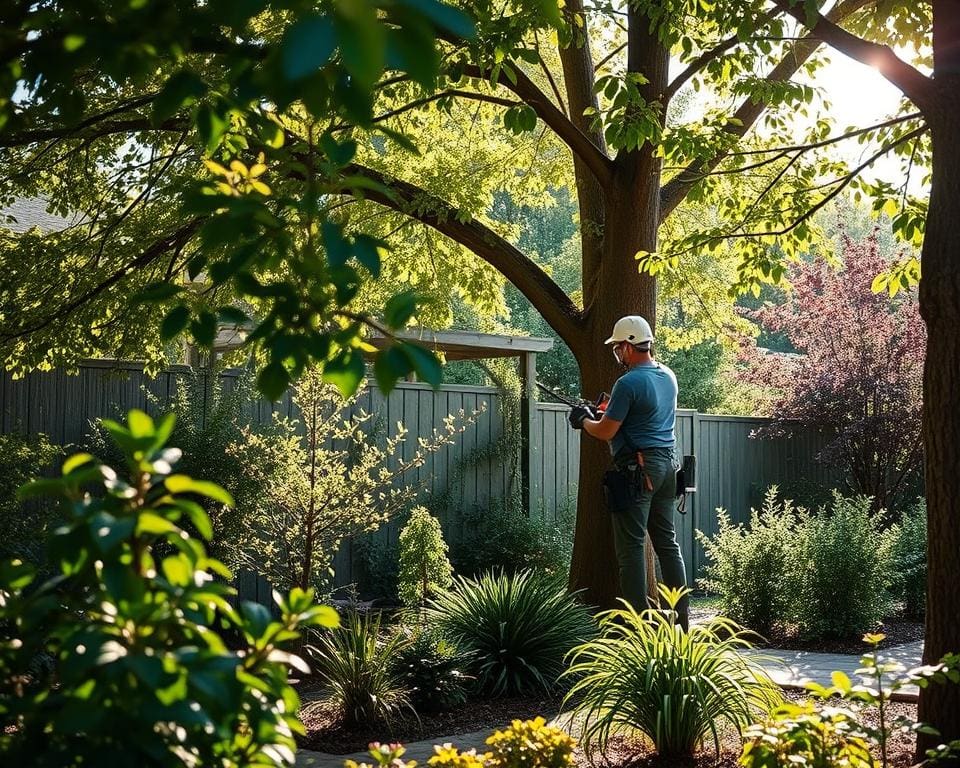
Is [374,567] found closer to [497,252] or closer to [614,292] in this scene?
[497,252]

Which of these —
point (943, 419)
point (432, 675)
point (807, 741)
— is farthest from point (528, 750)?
point (432, 675)

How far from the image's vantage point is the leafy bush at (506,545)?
1152cm

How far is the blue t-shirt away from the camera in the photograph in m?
7.52

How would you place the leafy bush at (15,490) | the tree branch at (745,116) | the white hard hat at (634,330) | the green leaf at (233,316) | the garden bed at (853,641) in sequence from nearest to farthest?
the green leaf at (233,316), the leafy bush at (15,490), the white hard hat at (634,330), the garden bed at (853,641), the tree branch at (745,116)

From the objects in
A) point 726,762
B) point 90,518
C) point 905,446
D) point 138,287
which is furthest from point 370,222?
point 90,518

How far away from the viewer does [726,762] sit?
490 cm

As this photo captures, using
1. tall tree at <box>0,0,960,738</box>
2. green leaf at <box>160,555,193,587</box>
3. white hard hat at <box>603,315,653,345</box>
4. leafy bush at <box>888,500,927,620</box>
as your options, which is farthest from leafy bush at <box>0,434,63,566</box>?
leafy bush at <box>888,500,927,620</box>

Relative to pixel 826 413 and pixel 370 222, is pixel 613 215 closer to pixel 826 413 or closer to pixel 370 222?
pixel 370 222

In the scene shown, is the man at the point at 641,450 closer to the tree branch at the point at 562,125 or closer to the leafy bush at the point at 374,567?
the tree branch at the point at 562,125

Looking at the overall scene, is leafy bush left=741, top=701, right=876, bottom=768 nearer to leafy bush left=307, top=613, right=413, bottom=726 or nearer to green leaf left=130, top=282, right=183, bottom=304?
green leaf left=130, top=282, right=183, bottom=304

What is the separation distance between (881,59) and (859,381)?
10922 millimetres

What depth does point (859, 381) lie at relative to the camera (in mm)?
15422

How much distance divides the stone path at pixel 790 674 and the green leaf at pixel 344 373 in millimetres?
2938

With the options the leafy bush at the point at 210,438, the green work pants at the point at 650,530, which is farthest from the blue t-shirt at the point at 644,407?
the leafy bush at the point at 210,438
